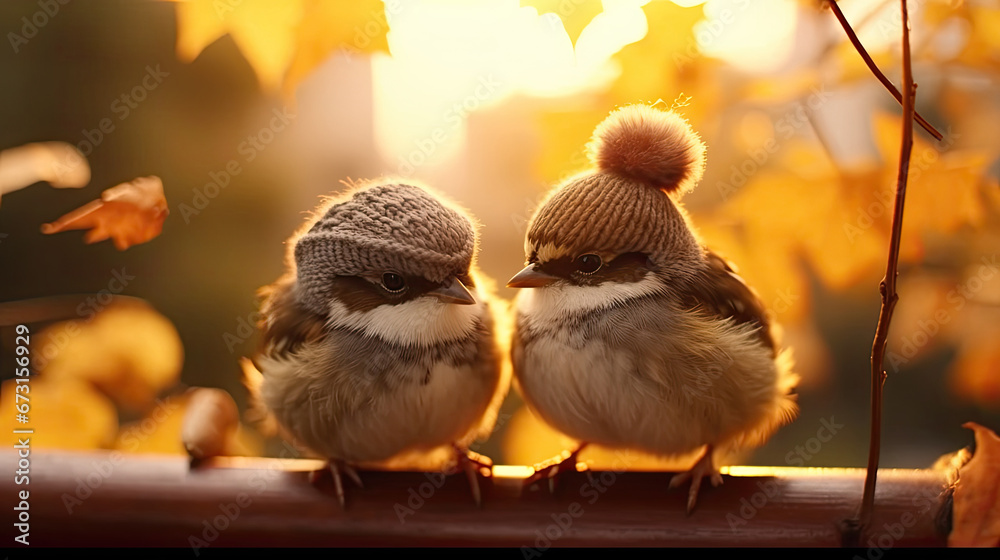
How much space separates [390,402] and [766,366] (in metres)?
0.57

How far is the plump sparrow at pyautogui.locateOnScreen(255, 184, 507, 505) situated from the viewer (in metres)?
0.90

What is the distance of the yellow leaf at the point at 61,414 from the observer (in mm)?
1093

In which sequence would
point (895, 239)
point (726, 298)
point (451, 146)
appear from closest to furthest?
point (895, 239) → point (726, 298) → point (451, 146)

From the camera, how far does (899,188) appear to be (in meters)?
0.81

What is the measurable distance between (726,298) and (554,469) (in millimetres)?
369

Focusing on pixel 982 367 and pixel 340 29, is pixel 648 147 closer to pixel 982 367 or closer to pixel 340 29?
pixel 340 29

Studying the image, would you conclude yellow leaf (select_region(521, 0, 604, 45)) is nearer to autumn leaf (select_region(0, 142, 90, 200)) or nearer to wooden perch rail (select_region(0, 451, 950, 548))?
wooden perch rail (select_region(0, 451, 950, 548))


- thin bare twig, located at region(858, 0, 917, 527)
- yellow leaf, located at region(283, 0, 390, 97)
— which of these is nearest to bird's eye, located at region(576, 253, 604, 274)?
thin bare twig, located at region(858, 0, 917, 527)

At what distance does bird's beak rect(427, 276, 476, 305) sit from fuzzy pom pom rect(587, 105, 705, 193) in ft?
0.92

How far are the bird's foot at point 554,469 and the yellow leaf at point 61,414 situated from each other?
79 centimetres

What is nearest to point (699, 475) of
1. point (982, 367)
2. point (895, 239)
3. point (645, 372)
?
point (645, 372)

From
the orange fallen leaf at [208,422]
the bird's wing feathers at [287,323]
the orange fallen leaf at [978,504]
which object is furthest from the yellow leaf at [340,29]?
the orange fallen leaf at [978,504]

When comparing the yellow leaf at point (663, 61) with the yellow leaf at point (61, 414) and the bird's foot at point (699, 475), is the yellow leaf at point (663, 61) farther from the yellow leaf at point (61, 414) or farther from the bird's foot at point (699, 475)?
the yellow leaf at point (61, 414)

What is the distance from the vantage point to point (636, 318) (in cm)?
95
